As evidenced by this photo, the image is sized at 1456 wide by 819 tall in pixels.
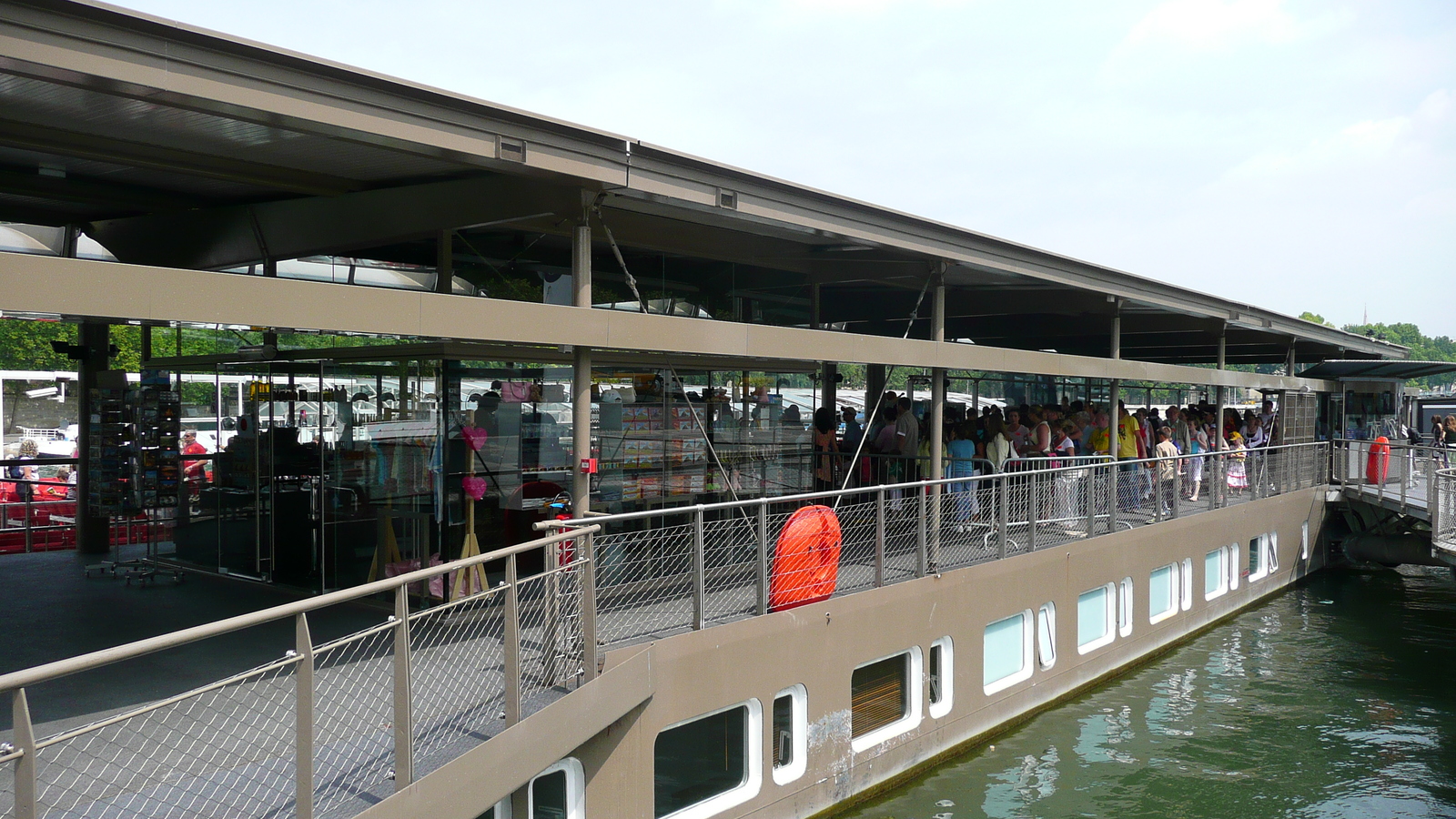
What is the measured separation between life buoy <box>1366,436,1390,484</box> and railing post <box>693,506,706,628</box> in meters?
17.7

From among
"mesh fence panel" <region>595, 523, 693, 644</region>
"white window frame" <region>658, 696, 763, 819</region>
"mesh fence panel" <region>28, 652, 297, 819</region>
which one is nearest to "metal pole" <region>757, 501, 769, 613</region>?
"mesh fence panel" <region>595, 523, 693, 644</region>

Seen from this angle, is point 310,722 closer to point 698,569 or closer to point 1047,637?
point 698,569

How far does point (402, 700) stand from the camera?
507 centimetres

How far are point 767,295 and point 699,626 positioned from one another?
293 inches

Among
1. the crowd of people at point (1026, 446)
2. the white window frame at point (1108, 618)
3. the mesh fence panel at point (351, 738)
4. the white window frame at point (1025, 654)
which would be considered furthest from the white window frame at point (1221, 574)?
the mesh fence panel at point (351, 738)

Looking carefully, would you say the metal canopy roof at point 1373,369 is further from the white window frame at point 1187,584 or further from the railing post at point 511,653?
the railing post at point 511,653

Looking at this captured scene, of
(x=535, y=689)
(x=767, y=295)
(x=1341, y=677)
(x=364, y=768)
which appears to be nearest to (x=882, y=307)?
(x=767, y=295)

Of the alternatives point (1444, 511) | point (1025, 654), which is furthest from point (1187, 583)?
point (1025, 654)

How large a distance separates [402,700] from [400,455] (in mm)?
5409

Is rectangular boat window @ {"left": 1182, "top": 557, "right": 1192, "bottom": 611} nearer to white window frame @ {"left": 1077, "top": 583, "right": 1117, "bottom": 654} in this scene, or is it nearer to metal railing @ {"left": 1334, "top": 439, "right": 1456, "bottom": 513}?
white window frame @ {"left": 1077, "top": 583, "right": 1117, "bottom": 654}

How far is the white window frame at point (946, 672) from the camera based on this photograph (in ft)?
35.2

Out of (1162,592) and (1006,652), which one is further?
(1162,592)

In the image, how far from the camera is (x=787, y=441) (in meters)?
14.2

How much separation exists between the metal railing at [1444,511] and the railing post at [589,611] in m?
14.2
